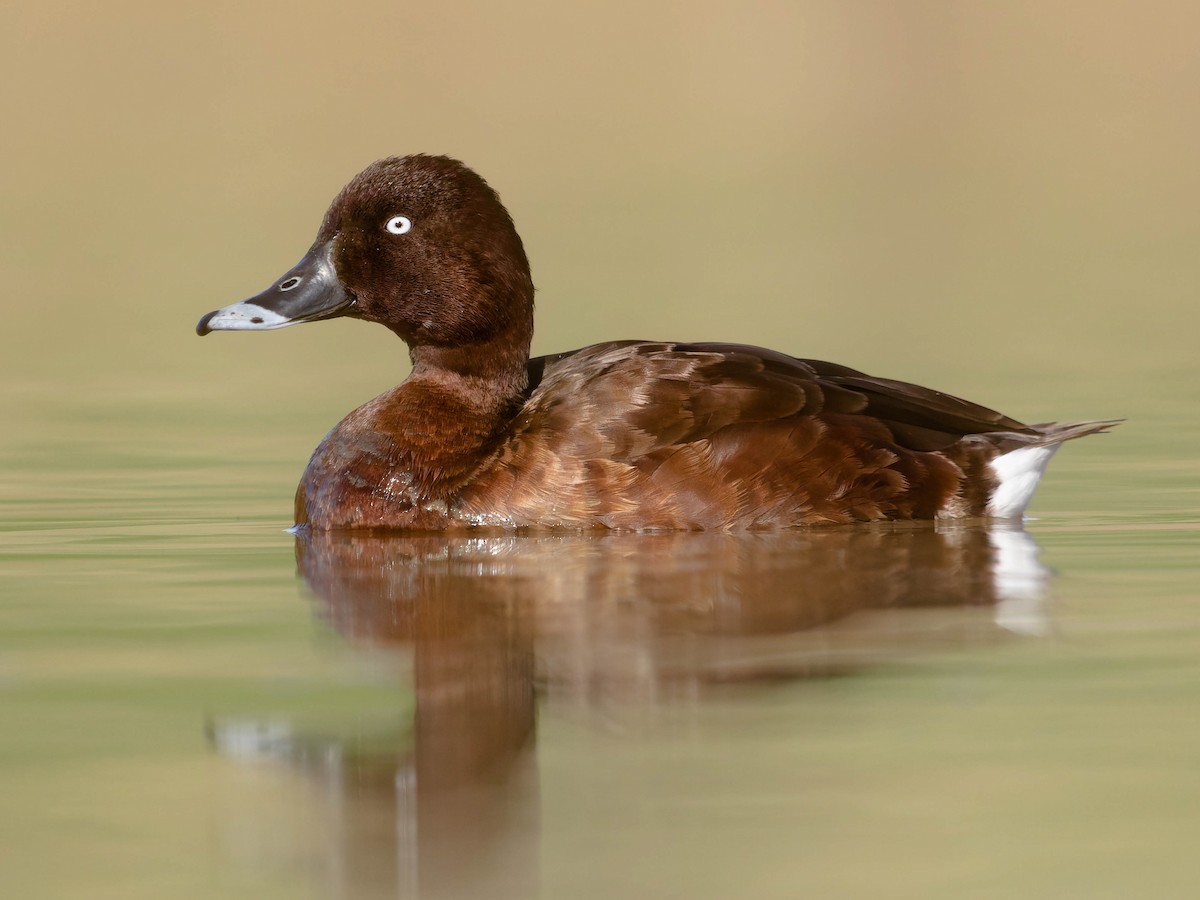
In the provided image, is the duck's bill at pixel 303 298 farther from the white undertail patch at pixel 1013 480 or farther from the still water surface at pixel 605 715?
the white undertail patch at pixel 1013 480

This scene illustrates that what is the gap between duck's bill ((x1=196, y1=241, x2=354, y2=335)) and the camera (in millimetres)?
7758

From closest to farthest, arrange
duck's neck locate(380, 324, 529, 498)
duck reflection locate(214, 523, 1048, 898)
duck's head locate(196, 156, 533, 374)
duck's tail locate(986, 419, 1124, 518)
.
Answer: duck reflection locate(214, 523, 1048, 898) → duck's neck locate(380, 324, 529, 498) → duck's tail locate(986, 419, 1124, 518) → duck's head locate(196, 156, 533, 374)

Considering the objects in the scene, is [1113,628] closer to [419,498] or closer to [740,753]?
[740,753]

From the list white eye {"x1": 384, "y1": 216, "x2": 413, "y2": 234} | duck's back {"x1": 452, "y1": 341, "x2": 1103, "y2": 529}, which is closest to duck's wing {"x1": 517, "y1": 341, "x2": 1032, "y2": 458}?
duck's back {"x1": 452, "y1": 341, "x2": 1103, "y2": 529}

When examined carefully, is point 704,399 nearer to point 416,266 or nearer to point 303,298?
point 416,266

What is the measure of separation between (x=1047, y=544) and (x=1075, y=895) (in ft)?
12.3

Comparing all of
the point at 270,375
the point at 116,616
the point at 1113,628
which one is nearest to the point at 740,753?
the point at 1113,628

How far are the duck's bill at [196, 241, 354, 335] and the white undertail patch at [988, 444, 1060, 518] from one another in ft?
8.32

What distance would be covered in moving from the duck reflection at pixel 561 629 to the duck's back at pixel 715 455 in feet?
0.44

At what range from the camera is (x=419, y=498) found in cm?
736

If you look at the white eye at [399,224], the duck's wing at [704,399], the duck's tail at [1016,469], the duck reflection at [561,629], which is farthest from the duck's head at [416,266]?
the duck's tail at [1016,469]

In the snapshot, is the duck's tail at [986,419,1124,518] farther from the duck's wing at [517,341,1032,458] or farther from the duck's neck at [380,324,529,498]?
the duck's neck at [380,324,529,498]

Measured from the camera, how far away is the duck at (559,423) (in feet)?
23.6

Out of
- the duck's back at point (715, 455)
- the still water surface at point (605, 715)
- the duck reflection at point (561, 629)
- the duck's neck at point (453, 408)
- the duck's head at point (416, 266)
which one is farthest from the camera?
the duck's head at point (416, 266)
